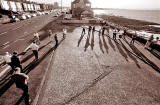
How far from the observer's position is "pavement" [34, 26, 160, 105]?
6164 mm

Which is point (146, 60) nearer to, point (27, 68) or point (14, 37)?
point (27, 68)

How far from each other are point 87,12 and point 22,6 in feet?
121

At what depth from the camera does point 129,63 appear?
1056cm

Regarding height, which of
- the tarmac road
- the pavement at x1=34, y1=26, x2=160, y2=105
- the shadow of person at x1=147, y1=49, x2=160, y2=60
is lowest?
the pavement at x1=34, y1=26, x2=160, y2=105

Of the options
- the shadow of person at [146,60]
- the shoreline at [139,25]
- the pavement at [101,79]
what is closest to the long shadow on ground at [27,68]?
the pavement at [101,79]

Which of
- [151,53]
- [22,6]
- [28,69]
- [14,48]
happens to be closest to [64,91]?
[28,69]

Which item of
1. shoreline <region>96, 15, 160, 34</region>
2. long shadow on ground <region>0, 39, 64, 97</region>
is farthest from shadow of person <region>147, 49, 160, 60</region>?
shoreline <region>96, 15, 160, 34</region>

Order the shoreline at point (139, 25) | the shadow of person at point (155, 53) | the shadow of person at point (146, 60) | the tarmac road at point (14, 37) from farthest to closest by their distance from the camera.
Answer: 1. the shoreline at point (139, 25)
2. the tarmac road at point (14, 37)
3. the shadow of person at point (155, 53)
4. the shadow of person at point (146, 60)

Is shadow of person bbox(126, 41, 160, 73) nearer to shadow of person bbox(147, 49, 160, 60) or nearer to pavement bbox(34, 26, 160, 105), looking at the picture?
pavement bbox(34, 26, 160, 105)

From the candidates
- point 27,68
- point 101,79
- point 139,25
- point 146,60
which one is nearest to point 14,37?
point 27,68

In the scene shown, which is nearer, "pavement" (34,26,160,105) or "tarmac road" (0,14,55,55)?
"pavement" (34,26,160,105)

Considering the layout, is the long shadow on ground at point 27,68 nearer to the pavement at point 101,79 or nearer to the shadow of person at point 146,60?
the pavement at point 101,79

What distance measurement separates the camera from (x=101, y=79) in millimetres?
7941

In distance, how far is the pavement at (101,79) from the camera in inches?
243
